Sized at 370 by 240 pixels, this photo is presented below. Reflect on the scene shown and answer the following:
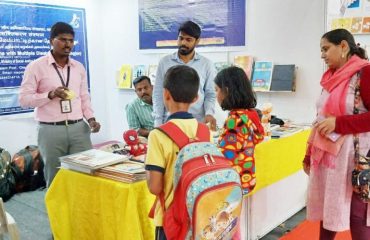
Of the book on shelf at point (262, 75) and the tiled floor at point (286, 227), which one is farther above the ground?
the book on shelf at point (262, 75)

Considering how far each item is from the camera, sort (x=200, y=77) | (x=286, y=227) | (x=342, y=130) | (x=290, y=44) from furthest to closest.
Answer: (x=290, y=44), (x=286, y=227), (x=200, y=77), (x=342, y=130)

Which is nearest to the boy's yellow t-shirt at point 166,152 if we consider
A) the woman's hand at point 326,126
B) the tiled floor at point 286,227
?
the woman's hand at point 326,126

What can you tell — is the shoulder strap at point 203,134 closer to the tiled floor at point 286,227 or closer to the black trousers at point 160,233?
the black trousers at point 160,233

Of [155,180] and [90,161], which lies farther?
[90,161]

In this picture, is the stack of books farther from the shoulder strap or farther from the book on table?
the book on table

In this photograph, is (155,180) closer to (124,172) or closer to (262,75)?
(124,172)

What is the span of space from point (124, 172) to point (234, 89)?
694mm

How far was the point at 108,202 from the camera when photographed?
182 centimetres

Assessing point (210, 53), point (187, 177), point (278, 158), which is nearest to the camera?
point (187, 177)

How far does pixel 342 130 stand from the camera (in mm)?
1708

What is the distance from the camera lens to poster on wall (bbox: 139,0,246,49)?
11.8ft

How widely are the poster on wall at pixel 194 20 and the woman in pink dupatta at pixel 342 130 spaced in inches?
73.4

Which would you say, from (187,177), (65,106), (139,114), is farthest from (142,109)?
(187,177)

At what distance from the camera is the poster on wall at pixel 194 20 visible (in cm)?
360
